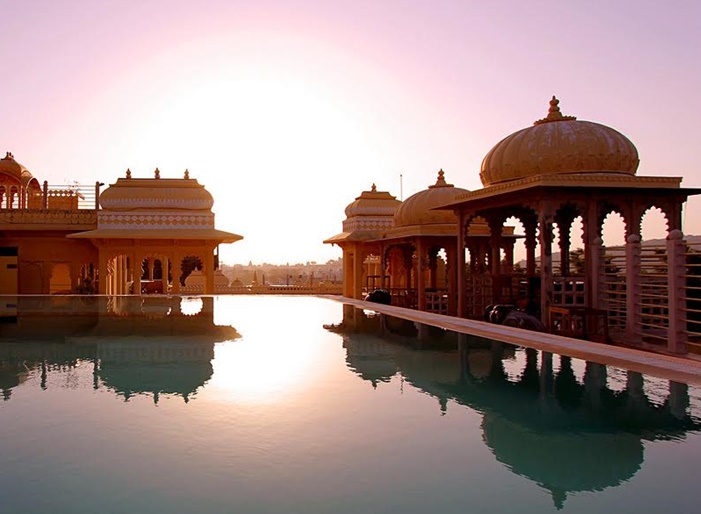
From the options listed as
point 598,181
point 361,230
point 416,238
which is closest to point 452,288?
point 416,238

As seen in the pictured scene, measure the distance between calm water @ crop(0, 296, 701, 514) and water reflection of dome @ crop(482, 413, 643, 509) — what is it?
0.02m

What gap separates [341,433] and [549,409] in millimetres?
1959

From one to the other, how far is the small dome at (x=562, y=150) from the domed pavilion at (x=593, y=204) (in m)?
0.02

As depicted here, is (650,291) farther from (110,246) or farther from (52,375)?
(110,246)

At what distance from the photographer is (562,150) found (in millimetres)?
12812

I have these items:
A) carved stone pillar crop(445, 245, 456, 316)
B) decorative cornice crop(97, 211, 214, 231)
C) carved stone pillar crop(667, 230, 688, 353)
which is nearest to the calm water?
carved stone pillar crop(667, 230, 688, 353)

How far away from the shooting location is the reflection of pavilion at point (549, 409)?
4.17 metres

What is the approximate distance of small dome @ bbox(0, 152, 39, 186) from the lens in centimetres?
2820

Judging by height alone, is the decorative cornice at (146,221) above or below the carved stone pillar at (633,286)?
above

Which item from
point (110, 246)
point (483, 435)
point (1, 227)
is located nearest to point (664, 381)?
point (483, 435)

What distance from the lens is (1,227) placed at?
23750mm

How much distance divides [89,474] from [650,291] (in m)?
9.39

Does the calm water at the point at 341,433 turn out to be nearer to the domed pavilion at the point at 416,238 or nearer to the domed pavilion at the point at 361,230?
the domed pavilion at the point at 416,238

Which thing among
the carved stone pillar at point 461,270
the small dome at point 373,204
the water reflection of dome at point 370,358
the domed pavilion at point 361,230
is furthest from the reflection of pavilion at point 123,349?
the small dome at point 373,204
